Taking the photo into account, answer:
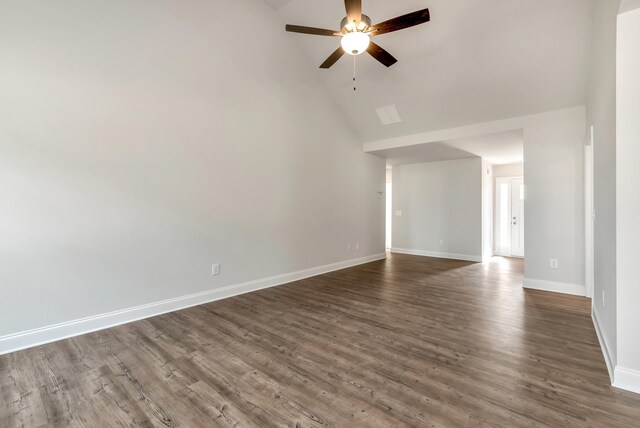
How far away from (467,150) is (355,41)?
417cm

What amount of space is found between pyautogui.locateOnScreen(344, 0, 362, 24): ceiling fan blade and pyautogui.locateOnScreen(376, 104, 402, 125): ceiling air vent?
2.48 m

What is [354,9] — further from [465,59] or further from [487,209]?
[487,209]

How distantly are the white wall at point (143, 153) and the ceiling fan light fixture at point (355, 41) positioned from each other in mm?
1846

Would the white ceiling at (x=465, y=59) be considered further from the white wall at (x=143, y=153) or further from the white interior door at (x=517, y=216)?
the white interior door at (x=517, y=216)

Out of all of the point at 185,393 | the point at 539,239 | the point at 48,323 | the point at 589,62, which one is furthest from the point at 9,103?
the point at 539,239

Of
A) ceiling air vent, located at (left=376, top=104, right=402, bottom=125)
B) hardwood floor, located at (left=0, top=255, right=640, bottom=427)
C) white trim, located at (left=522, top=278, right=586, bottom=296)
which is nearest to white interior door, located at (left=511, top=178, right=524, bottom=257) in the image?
white trim, located at (left=522, top=278, right=586, bottom=296)

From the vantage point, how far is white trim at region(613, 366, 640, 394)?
1.82m

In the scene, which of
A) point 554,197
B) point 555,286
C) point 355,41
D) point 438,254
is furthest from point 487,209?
point 355,41

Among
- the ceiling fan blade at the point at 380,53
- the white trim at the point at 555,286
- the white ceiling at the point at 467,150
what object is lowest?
the white trim at the point at 555,286

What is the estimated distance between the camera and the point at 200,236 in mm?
3623

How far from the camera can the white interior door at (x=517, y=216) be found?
730 centimetres

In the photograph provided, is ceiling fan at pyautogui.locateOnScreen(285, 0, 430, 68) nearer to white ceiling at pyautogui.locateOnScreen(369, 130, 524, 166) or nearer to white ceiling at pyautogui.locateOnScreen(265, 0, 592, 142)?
white ceiling at pyautogui.locateOnScreen(265, 0, 592, 142)

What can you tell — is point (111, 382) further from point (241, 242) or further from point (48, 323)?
point (241, 242)

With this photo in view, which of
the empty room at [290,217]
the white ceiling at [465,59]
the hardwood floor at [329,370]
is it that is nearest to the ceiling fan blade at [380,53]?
the empty room at [290,217]
